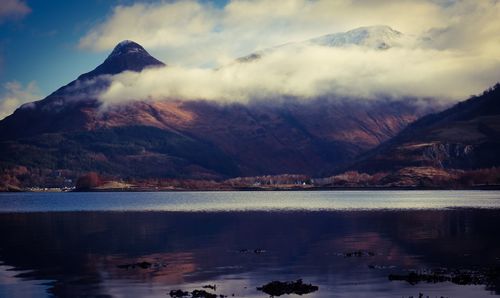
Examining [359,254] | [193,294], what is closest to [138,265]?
[193,294]

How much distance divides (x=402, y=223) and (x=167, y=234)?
49.0 meters

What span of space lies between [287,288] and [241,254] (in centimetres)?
3034

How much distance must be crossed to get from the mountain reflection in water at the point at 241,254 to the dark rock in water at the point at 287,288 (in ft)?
A: 3.84

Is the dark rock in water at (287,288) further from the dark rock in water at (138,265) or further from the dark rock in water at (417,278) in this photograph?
the dark rock in water at (138,265)

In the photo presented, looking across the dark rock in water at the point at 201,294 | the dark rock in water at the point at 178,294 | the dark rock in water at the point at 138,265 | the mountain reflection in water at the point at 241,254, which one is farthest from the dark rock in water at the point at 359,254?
the dark rock in water at the point at 178,294

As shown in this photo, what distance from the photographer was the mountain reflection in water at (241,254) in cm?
6969

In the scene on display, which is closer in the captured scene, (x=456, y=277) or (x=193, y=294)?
(x=193, y=294)

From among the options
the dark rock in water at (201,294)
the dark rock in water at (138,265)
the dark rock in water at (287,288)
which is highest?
the dark rock in water at (138,265)

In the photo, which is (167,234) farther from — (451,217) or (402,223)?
(451,217)

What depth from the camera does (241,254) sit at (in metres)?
96.5

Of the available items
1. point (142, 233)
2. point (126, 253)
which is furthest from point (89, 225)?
point (126, 253)

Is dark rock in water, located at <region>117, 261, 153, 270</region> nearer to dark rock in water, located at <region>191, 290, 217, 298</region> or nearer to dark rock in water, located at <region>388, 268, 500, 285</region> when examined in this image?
dark rock in water, located at <region>191, 290, 217, 298</region>

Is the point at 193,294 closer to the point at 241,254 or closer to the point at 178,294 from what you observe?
the point at 178,294

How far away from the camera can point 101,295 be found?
65625 mm
